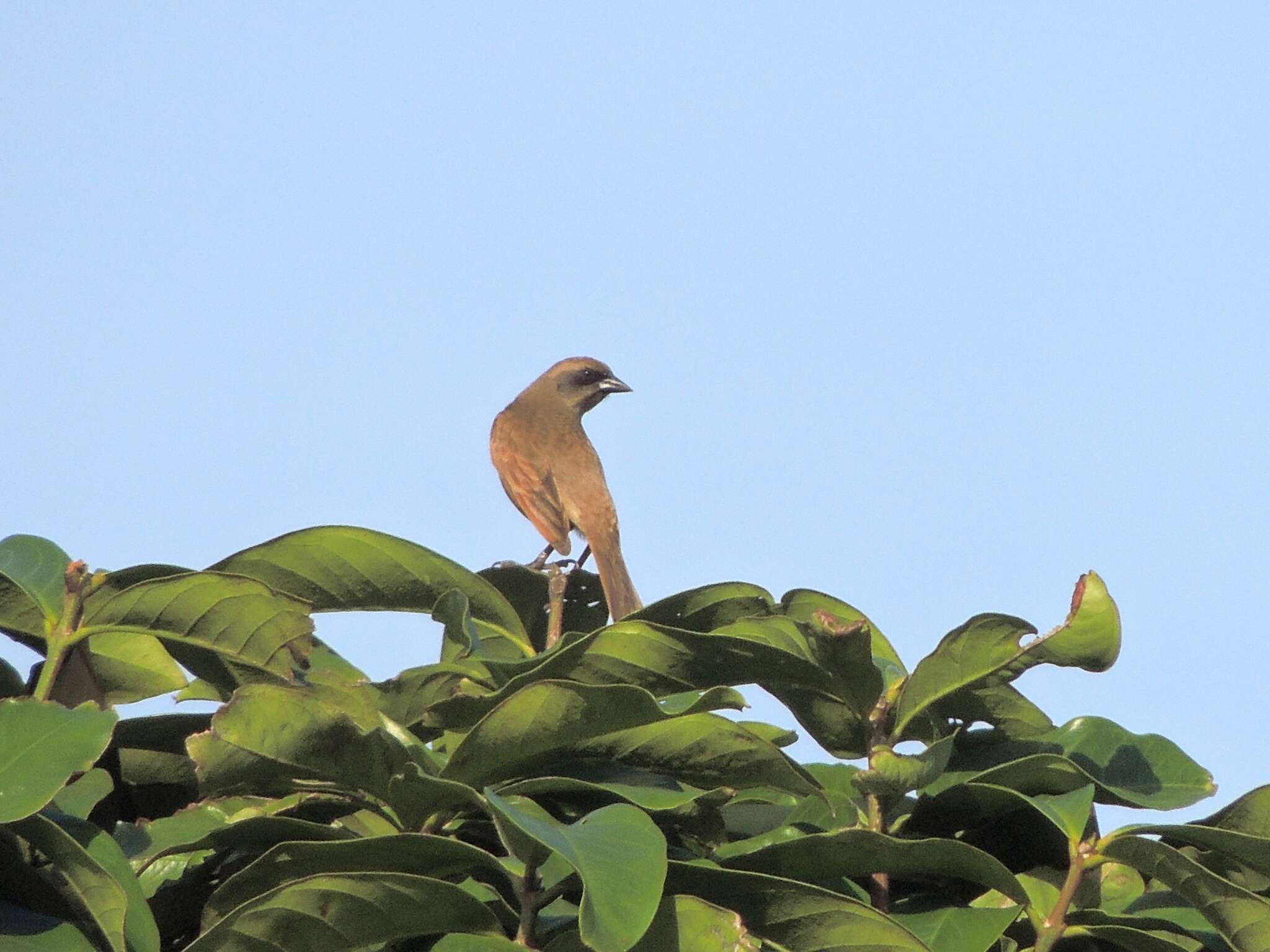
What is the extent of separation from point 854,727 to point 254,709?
37.3 inches

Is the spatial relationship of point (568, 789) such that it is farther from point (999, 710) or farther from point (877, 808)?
point (999, 710)

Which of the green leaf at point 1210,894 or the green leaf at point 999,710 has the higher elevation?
the green leaf at point 999,710

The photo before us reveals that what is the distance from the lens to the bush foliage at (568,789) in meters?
1.96

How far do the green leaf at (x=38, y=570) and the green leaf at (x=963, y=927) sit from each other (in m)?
1.37

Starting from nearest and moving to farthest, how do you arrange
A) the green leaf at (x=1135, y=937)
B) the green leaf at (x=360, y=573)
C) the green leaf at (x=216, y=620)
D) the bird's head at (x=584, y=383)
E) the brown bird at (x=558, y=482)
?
the green leaf at (x=1135, y=937) → the green leaf at (x=216, y=620) → the green leaf at (x=360, y=573) → the brown bird at (x=558, y=482) → the bird's head at (x=584, y=383)

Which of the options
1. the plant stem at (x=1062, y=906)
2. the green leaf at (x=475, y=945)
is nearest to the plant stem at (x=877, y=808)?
the plant stem at (x=1062, y=906)

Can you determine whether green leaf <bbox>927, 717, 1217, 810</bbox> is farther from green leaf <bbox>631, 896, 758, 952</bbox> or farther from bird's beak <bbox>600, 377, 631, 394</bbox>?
bird's beak <bbox>600, 377, 631, 394</bbox>

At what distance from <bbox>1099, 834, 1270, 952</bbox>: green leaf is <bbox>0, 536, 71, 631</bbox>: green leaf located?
1.65 metres

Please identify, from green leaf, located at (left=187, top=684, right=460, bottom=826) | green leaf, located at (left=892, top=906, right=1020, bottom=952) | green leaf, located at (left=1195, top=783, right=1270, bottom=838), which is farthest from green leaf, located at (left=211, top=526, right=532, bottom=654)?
green leaf, located at (left=1195, top=783, right=1270, bottom=838)

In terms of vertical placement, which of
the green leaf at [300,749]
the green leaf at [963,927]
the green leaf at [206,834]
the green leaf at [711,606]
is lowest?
the green leaf at [963,927]

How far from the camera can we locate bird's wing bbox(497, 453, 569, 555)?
380 inches

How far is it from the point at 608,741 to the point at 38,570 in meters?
0.97

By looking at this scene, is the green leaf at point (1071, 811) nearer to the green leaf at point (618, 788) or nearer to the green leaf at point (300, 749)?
the green leaf at point (618, 788)

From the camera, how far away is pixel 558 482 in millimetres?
9977
